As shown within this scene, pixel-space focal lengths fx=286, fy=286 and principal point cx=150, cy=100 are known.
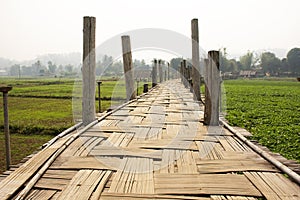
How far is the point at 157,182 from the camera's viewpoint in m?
1.82

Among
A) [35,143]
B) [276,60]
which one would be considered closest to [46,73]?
[276,60]

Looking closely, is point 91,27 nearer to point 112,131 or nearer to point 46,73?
point 112,131

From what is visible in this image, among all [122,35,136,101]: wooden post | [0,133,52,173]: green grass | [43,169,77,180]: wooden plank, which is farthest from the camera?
[122,35,136,101]: wooden post

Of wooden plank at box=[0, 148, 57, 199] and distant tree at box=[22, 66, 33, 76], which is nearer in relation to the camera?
wooden plank at box=[0, 148, 57, 199]

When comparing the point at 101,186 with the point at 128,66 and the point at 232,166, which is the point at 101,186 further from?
the point at 128,66

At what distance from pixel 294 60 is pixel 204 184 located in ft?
202

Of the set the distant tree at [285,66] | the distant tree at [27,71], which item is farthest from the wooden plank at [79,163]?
the distant tree at [27,71]

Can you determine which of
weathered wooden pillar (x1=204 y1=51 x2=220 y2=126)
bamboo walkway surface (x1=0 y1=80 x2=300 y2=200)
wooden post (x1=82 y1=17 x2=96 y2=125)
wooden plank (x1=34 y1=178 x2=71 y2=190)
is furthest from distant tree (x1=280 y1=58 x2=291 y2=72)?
wooden plank (x1=34 y1=178 x2=71 y2=190)

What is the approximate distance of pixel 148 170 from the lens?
6.64ft

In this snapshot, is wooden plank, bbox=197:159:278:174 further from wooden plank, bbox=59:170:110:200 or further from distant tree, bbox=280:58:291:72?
distant tree, bbox=280:58:291:72

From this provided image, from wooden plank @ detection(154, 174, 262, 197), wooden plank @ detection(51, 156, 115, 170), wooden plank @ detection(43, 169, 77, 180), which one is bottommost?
wooden plank @ detection(154, 174, 262, 197)

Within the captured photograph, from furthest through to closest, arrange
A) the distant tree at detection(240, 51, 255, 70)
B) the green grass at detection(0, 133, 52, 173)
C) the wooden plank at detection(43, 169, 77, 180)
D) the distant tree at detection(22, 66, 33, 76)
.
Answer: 1. the distant tree at detection(22, 66, 33, 76)
2. the distant tree at detection(240, 51, 255, 70)
3. the green grass at detection(0, 133, 52, 173)
4. the wooden plank at detection(43, 169, 77, 180)

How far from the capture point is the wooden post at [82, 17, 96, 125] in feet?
11.9

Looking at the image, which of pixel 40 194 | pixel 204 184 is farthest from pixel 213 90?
pixel 40 194
